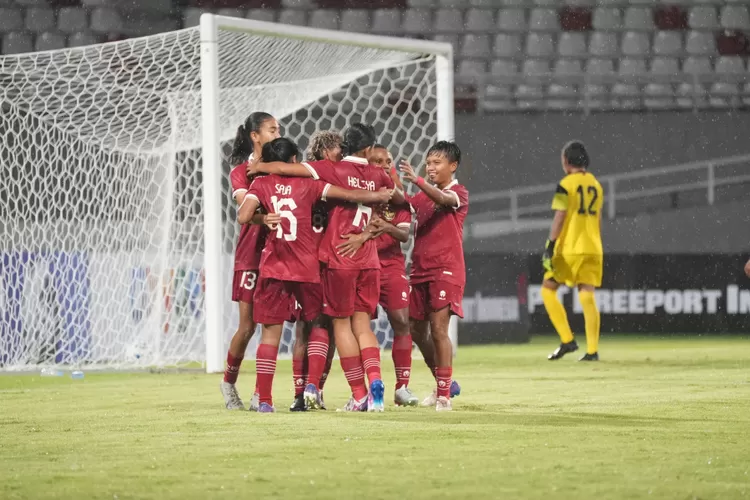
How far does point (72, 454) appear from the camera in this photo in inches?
174

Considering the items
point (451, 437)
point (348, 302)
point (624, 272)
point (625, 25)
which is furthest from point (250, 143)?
point (625, 25)

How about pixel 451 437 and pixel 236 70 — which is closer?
pixel 451 437

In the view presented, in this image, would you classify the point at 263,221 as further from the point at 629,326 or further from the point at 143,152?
the point at 629,326

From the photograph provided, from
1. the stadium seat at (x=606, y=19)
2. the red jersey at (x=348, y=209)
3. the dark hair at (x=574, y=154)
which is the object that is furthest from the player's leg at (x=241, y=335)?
the stadium seat at (x=606, y=19)

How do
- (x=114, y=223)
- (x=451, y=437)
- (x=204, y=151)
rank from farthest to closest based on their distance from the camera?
(x=114, y=223)
(x=204, y=151)
(x=451, y=437)

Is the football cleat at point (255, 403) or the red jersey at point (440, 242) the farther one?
the red jersey at point (440, 242)

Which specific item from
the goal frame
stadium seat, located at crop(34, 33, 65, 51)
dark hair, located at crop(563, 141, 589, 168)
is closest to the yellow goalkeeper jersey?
dark hair, located at crop(563, 141, 589, 168)

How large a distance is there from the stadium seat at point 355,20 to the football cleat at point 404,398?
1102 cm

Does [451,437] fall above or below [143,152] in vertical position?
below

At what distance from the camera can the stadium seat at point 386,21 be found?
16859 millimetres

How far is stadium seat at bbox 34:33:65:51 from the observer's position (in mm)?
15875

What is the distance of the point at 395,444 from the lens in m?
4.57

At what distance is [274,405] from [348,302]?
0.84m

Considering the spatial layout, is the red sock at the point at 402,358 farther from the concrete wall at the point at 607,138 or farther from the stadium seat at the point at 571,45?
the stadium seat at the point at 571,45
